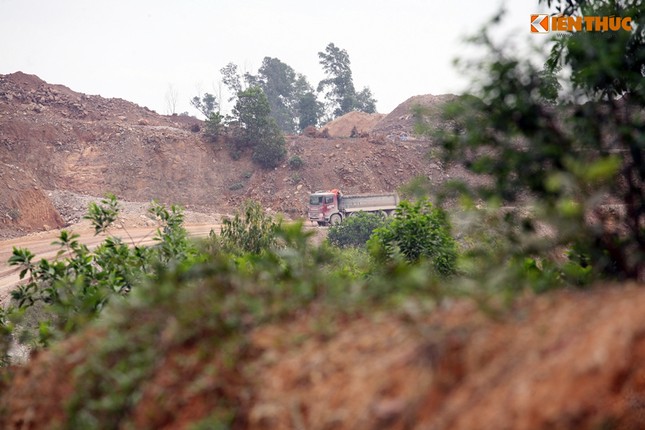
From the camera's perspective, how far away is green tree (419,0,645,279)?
4.68 m

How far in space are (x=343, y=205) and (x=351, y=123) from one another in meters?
40.6

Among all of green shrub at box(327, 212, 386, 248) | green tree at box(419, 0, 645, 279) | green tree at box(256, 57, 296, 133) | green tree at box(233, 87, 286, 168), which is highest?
green tree at box(256, 57, 296, 133)

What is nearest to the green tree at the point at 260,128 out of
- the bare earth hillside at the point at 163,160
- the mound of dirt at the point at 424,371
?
the bare earth hillside at the point at 163,160

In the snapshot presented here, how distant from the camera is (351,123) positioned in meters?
76.6

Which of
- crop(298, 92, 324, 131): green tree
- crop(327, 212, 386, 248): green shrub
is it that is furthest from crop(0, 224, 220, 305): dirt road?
crop(298, 92, 324, 131): green tree

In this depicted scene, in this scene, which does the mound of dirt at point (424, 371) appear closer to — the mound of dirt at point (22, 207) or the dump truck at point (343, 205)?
the mound of dirt at point (22, 207)

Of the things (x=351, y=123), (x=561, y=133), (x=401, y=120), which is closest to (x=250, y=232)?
(x=561, y=133)

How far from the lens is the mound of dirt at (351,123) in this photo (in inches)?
2958

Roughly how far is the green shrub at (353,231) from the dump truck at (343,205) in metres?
3.21

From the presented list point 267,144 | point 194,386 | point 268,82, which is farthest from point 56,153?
point 194,386

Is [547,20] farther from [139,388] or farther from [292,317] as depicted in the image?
[139,388]

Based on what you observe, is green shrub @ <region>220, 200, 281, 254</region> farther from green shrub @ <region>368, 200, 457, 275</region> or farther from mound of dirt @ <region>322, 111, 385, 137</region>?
mound of dirt @ <region>322, 111, 385, 137</region>

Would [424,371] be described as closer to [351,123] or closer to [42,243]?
[42,243]

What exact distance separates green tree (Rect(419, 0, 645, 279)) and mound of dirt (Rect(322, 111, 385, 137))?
6901cm
